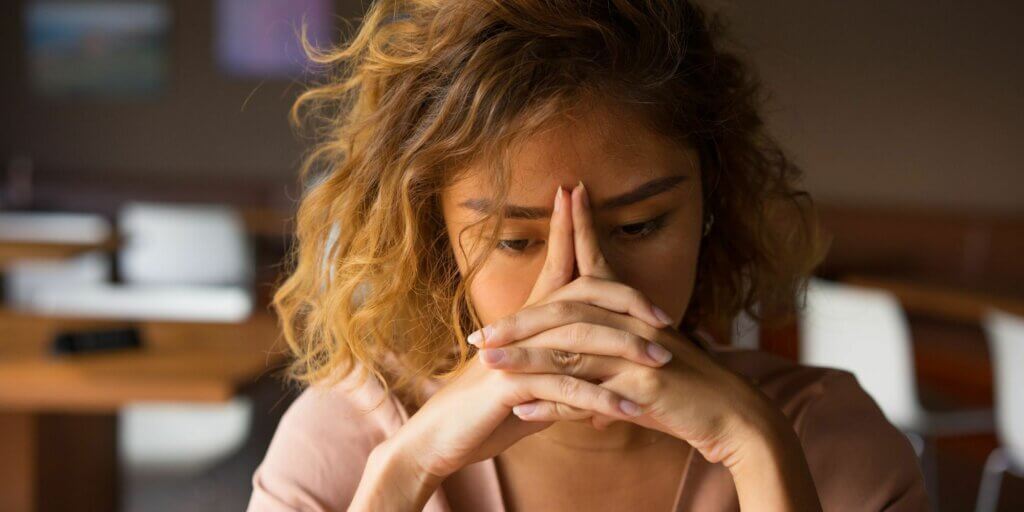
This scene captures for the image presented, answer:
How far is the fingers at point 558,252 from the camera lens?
3.52ft

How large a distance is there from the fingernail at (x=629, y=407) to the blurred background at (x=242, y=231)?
0.54 meters

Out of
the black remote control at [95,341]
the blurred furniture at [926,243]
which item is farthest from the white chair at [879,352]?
the blurred furniture at [926,243]

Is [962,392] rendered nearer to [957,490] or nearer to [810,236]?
[957,490]

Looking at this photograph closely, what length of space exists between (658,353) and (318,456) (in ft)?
1.71

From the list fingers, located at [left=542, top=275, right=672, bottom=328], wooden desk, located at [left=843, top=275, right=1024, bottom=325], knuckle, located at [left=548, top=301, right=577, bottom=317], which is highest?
fingers, located at [left=542, top=275, right=672, bottom=328]

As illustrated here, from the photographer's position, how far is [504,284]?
1148 mm

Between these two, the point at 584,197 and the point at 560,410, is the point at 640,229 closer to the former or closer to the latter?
the point at 584,197

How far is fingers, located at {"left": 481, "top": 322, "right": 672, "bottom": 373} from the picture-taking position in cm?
103

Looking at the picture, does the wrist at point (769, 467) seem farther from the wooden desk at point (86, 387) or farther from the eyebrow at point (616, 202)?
the wooden desk at point (86, 387)

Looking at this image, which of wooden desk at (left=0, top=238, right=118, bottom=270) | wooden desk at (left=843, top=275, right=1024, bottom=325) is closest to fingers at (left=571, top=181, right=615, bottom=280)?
wooden desk at (left=843, top=275, right=1024, bottom=325)

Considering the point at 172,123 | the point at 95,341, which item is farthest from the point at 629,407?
the point at 172,123

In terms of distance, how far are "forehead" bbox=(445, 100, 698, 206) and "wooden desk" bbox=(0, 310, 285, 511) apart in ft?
4.26

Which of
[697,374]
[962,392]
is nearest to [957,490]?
[962,392]

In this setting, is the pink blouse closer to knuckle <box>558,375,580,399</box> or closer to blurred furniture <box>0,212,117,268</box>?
knuckle <box>558,375,580,399</box>
